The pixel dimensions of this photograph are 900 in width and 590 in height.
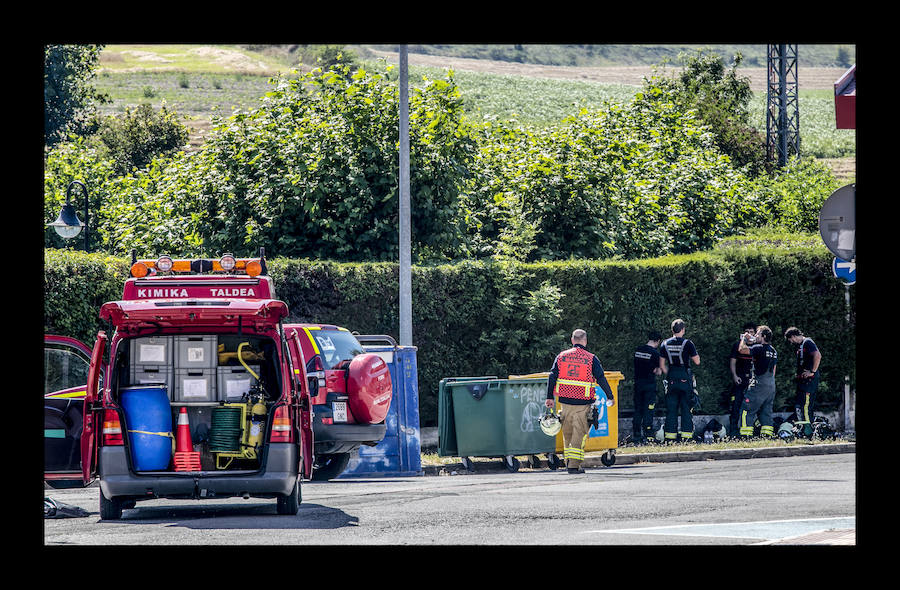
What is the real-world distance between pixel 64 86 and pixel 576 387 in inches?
1663

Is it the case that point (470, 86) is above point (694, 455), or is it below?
above

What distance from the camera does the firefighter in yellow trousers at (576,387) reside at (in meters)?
16.5

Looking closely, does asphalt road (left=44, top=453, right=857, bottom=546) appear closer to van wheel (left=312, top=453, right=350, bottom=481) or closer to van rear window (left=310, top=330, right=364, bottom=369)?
van wheel (left=312, top=453, right=350, bottom=481)

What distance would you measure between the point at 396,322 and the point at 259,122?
20.2ft

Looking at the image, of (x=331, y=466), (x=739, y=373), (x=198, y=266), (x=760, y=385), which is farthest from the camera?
(x=739, y=373)

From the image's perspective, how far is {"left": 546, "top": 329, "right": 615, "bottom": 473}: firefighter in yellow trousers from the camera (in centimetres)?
1645

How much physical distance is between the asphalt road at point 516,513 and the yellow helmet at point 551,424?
1.93ft

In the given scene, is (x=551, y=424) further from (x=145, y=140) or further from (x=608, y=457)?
(x=145, y=140)

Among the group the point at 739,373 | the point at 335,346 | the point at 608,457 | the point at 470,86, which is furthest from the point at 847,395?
the point at 470,86

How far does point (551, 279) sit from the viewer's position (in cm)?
2100

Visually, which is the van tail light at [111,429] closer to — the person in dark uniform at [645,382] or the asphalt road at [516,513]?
the asphalt road at [516,513]

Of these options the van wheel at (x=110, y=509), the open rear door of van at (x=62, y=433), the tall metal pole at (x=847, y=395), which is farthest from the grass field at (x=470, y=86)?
the van wheel at (x=110, y=509)

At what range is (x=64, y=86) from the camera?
2110 inches

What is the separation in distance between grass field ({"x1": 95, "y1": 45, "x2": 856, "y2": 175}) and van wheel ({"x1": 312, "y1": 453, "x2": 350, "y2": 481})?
55.7 metres
